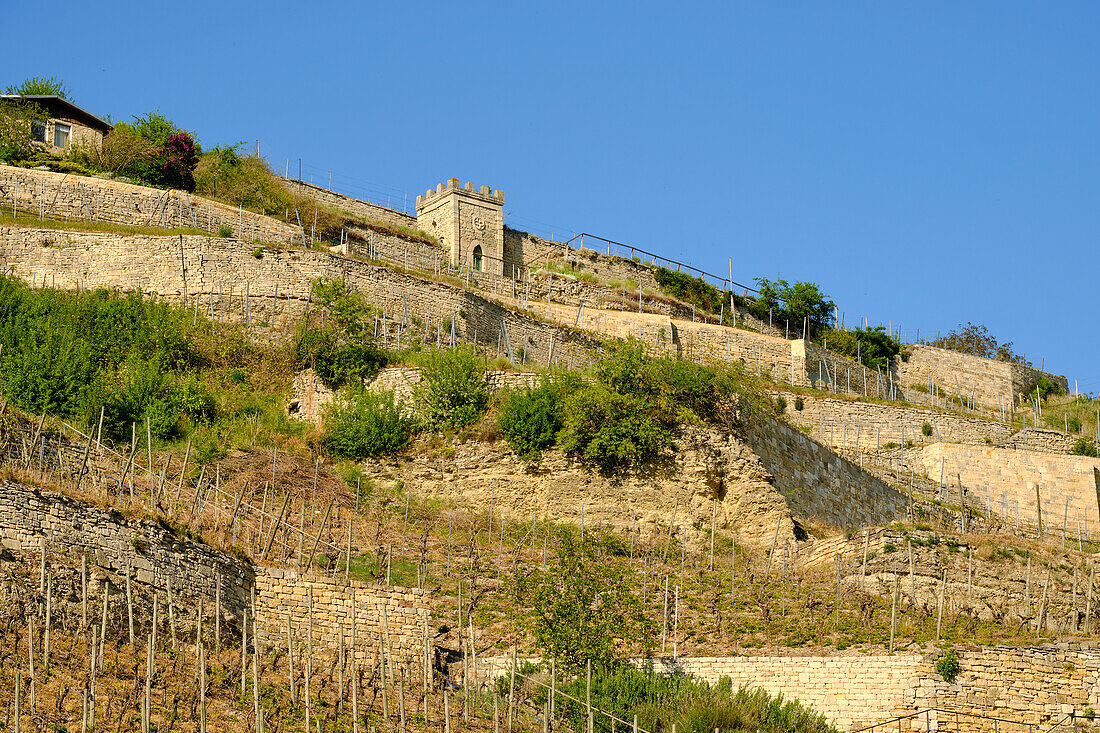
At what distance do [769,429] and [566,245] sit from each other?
77.2 ft

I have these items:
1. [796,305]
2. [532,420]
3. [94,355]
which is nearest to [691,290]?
[796,305]

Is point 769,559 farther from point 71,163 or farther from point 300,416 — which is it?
point 71,163

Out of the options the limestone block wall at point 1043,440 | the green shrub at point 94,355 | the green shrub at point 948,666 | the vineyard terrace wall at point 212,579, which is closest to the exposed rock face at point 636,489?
the green shrub at point 94,355

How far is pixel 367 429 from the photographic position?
96.3ft

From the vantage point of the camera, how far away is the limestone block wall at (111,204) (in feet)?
128

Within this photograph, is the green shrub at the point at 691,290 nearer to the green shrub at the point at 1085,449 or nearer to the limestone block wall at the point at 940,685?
the green shrub at the point at 1085,449

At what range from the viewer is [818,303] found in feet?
174

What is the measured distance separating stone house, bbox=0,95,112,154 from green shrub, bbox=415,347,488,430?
67.1ft

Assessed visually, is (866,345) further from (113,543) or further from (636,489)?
(113,543)

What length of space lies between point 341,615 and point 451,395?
9.30 metres

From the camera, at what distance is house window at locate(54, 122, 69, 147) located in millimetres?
→ 45553

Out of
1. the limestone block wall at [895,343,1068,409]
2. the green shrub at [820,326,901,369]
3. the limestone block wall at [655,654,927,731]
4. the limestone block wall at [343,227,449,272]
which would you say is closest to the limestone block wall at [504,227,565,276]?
the limestone block wall at [343,227,449,272]

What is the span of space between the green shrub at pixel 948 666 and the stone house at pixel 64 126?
33998 millimetres

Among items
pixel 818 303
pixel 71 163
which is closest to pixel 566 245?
pixel 818 303
